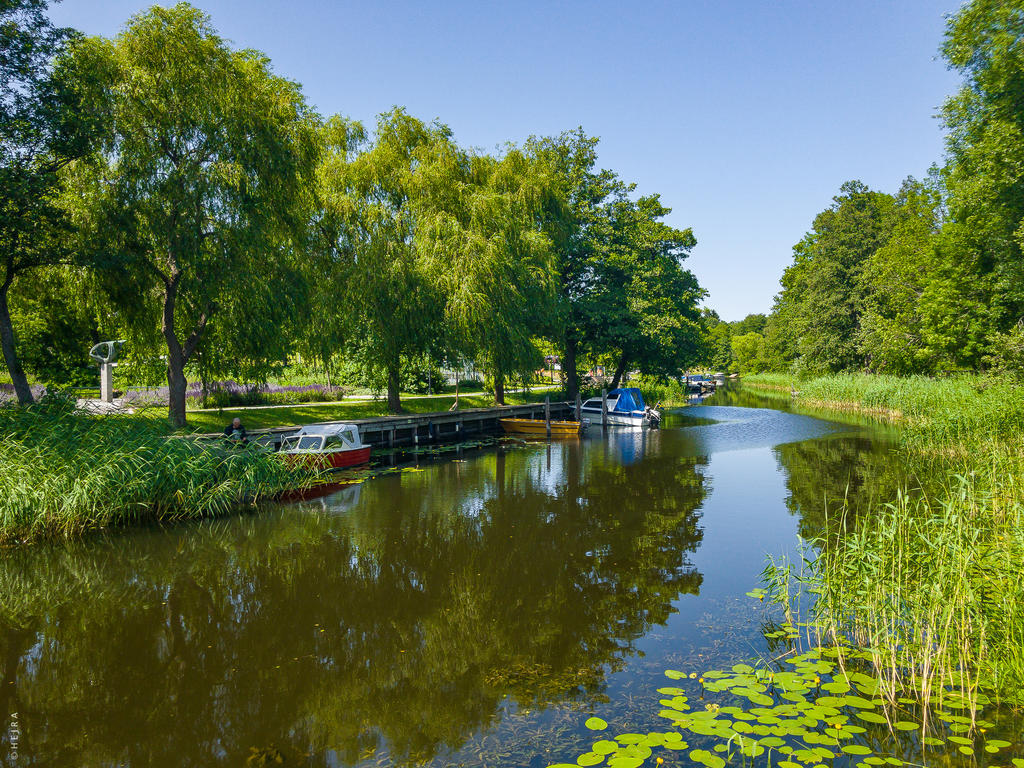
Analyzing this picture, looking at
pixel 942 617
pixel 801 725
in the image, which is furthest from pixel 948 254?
pixel 801 725

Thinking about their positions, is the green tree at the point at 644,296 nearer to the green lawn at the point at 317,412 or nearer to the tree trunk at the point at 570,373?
the tree trunk at the point at 570,373

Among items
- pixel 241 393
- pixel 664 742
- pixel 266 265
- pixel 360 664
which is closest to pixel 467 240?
pixel 266 265

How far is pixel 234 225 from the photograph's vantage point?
A: 19.4m

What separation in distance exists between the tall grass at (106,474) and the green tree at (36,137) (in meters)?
3.08

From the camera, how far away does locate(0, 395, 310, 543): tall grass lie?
39.7 ft

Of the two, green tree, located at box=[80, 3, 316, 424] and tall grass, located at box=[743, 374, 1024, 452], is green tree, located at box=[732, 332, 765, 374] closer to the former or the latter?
tall grass, located at box=[743, 374, 1024, 452]

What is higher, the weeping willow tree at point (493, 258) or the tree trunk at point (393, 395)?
the weeping willow tree at point (493, 258)

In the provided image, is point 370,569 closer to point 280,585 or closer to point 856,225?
point 280,585

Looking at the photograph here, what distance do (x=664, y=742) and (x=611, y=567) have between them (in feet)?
17.7

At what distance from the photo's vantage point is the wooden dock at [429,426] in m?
25.9

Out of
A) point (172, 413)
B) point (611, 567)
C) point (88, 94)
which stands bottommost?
point (611, 567)

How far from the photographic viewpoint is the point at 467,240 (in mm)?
27797

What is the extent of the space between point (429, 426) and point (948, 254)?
3019 centimetres

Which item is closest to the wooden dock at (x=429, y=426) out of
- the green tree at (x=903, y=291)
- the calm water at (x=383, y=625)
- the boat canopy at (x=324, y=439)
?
the boat canopy at (x=324, y=439)
